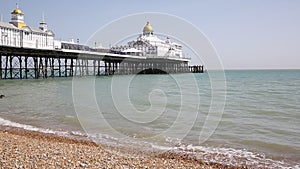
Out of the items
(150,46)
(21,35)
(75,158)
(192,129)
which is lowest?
(192,129)

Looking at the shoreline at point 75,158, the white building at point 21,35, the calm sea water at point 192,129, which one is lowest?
the calm sea water at point 192,129

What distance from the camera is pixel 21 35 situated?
114 feet

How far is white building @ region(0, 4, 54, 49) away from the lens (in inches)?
1297

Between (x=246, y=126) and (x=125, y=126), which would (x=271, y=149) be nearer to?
(x=246, y=126)

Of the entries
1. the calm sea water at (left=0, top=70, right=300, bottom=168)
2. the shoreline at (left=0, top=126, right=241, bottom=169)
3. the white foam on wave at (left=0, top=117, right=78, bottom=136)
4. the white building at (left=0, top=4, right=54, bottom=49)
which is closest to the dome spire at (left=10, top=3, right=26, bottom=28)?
the white building at (left=0, top=4, right=54, bottom=49)

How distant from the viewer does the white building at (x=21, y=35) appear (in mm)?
32956

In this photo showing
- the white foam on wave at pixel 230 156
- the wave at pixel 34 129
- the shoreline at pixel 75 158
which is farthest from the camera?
the wave at pixel 34 129

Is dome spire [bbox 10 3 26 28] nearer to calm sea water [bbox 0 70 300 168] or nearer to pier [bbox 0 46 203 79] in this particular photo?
pier [bbox 0 46 203 79]

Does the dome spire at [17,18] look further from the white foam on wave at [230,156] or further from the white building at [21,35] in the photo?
the white foam on wave at [230,156]

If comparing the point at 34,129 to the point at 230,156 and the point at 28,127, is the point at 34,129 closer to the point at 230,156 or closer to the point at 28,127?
the point at 28,127

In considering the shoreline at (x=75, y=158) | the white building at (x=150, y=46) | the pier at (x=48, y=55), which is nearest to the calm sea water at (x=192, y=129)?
the shoreline at (x=75, y=158)

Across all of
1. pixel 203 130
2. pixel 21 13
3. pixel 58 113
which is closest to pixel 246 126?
pixel 203 130

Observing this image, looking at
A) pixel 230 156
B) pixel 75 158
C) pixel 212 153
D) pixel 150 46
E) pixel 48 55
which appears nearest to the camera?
pixel 75 158

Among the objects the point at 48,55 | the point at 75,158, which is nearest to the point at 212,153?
the point at 75,158
